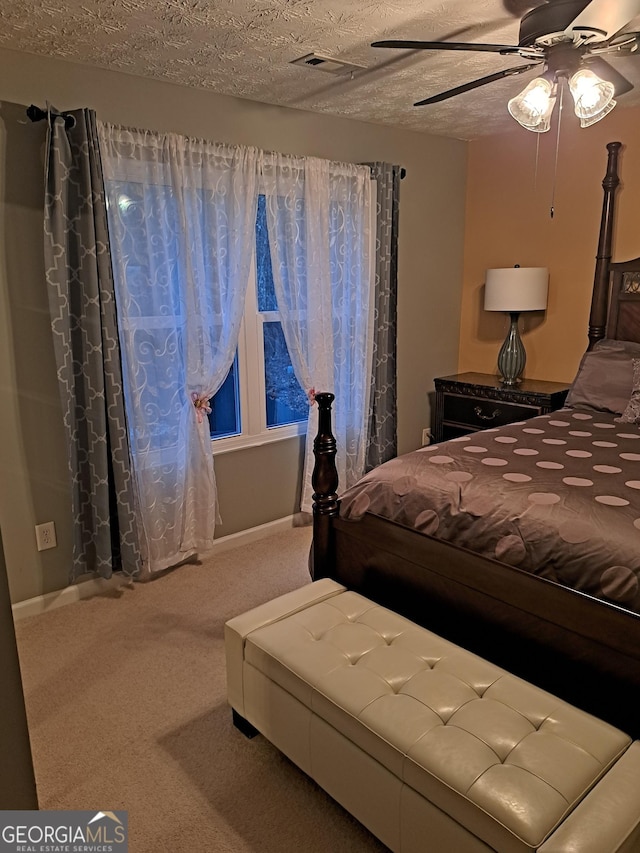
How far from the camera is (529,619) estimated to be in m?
1.83

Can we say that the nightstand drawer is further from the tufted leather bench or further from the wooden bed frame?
the tufted leather bench

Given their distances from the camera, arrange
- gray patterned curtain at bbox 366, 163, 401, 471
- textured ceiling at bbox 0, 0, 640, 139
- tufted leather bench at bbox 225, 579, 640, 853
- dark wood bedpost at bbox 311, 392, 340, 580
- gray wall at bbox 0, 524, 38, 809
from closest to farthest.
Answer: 1. gray wall at bbox 0, 524, 38, 809
2. tufted leather bench at bbox 225, 579, 640, 853
3. textured ceiling at bbox 0, 0, 640, 139
4. dark wood bedpost at bbox 311, 392, 340, 580
5. gray patterned curtain at bbox 366, 163, 401, 471

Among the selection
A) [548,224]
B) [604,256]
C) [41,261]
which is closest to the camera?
[41,261]

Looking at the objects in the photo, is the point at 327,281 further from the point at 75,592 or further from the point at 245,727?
the point at 245,727

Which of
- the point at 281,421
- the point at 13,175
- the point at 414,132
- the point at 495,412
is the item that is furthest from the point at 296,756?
the point at 414,132

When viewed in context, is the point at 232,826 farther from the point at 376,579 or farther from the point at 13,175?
the point at 13,175

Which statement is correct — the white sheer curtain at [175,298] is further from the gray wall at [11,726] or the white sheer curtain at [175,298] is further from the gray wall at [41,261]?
the gray wall at [11,726]

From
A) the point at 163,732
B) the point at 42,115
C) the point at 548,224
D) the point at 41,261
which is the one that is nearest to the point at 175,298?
the point at 41,261

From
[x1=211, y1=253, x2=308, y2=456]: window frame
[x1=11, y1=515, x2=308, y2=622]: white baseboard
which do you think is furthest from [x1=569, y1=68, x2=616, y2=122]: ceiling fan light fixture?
[x1=11, y1=515, x2=308, y2=622]: white baseboard

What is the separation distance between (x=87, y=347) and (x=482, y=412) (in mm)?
2485

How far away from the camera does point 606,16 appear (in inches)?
66.5

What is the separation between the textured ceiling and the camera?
6.84 ft

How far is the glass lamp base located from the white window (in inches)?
55.8

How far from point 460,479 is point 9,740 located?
1.70 metres
